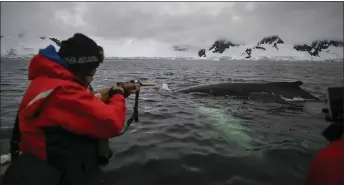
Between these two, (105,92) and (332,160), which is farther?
(105,92)

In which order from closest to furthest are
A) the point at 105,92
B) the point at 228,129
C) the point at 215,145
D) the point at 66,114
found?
1. the point at 66,114
2. the point at 105,92
3. the point at 215,145
4. the point at 228,129

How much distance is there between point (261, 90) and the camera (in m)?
14.6

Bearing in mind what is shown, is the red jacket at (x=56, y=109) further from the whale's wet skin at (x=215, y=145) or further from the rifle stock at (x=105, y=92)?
the whale's wet skin at (x=215, y=145)

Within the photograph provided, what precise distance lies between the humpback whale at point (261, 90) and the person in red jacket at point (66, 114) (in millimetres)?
11658

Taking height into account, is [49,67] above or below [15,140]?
above

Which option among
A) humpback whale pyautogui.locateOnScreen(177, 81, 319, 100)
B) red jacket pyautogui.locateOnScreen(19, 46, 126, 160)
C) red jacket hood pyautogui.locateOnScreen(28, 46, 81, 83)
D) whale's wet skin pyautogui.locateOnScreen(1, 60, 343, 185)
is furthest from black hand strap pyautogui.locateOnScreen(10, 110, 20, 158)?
humpback whale pyautogui.locateOnScreen(177, 81, 319, 100)

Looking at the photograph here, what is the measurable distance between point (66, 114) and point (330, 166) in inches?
116

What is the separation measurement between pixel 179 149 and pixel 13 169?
13.2 feet

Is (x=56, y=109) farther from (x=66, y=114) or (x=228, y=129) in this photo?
(x=228, y=129)

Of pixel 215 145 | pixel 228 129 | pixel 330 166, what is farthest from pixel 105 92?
pixel 228 129

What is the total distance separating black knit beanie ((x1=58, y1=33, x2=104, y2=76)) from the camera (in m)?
3.47

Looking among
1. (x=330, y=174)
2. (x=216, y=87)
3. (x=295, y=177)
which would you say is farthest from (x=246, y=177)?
(x=216, y=87)

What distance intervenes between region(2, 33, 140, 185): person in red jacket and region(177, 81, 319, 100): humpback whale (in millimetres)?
11658

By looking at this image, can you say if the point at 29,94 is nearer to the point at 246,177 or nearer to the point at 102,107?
the point at 102,107
